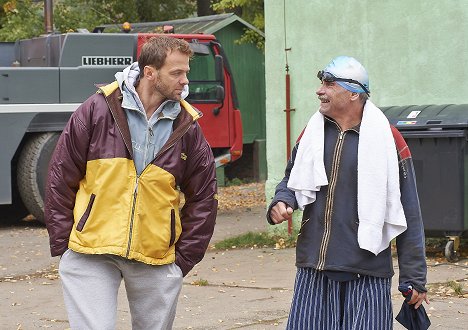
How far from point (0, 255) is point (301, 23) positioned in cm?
398

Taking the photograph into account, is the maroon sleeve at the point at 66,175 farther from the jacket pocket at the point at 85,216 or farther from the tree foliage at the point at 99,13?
the tree foliage at the point at 99,13

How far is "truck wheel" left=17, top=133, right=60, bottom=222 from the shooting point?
44.5 feet

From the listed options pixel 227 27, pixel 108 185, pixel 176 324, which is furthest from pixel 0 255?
pixel 227 27

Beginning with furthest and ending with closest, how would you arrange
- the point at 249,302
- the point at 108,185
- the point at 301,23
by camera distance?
the point at 301,23, the point at 249,302, the point at 108,185

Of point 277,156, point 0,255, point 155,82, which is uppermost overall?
point 155,82

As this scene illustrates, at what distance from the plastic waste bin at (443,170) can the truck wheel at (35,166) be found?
5347 mm

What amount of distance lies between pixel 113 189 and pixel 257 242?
23.2 feet

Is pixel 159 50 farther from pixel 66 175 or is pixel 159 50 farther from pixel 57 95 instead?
pixel 57 95

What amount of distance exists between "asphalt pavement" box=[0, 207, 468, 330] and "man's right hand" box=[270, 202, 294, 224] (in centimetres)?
266

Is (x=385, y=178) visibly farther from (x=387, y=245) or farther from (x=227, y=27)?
(x=227, y=27)

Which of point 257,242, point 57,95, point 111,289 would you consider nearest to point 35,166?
point 57,95

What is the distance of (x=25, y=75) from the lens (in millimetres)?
13570

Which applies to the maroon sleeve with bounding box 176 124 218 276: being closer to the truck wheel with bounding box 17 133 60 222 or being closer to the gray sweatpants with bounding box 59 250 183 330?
the gray sweatpants with bounding box 59 250 183 330

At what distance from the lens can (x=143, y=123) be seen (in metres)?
4.74
